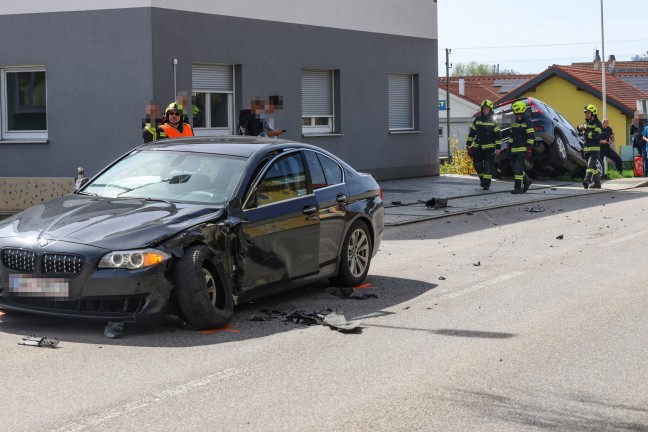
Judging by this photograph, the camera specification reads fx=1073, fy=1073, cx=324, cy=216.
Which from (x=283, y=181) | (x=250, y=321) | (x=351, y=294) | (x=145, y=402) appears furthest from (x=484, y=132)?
(x=145, y=402)

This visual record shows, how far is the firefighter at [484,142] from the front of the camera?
24.2m

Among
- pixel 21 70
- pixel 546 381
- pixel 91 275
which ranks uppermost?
pixel 21 70

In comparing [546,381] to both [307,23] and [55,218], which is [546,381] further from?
[307,23]

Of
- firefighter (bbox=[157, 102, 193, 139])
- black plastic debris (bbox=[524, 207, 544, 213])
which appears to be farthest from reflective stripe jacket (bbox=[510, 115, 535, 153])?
firefighter (bbox=[157, 102, 193, 139])

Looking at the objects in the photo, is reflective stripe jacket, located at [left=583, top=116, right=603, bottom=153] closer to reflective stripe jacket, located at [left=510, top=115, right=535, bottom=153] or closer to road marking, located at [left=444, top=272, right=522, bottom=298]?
reflective stripe jacket, located at [left=510, top=115, right=535, bottom=153]

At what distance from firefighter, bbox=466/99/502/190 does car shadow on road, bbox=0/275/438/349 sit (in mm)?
13853

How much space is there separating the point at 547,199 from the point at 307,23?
668 cm

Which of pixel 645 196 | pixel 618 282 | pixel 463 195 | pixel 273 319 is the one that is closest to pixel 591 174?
pixel 645 196

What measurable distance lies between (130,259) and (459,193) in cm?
1615

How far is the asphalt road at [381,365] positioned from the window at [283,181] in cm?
99

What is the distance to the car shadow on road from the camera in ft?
26.1

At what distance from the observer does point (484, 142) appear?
2422 centimetres

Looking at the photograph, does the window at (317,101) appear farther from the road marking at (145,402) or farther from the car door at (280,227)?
the road marking at (145,402)

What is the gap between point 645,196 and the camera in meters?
23.4
